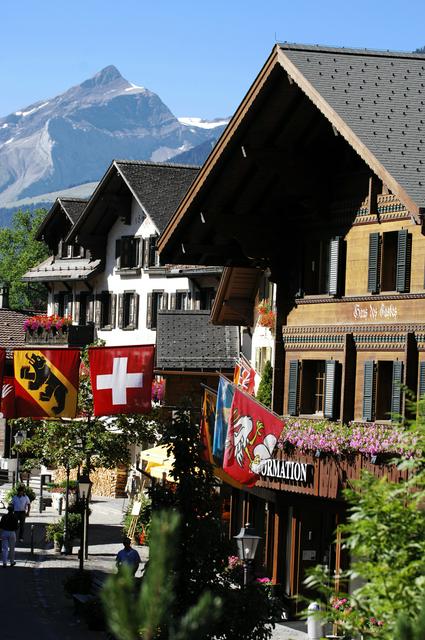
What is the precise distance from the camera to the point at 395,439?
84.3ft

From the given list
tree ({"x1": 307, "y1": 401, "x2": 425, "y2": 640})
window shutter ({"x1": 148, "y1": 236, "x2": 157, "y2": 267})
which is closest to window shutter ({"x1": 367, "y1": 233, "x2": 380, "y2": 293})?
tree ({"x1": 307, "y1": 401, "x2": 425, "y2": 640})

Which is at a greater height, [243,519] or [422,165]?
[422,165]

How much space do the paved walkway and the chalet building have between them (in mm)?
3386

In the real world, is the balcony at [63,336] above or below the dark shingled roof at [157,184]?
below

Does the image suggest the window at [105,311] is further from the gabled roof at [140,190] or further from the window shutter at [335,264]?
the window shutter at [335,264]

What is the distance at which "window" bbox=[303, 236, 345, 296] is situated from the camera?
1142 inches

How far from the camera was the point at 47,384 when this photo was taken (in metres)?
34.6

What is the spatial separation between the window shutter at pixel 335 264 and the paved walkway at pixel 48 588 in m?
6.73

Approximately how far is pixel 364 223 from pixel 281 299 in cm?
418

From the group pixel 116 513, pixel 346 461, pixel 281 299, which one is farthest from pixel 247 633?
pixel 116 513

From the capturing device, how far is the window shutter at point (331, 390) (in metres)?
29.0

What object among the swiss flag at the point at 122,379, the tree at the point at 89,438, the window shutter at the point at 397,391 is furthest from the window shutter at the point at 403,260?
the tree at the point at 89,438

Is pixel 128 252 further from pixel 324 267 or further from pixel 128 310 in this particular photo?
pixel 324 267

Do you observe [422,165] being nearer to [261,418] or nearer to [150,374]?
[261,418]
